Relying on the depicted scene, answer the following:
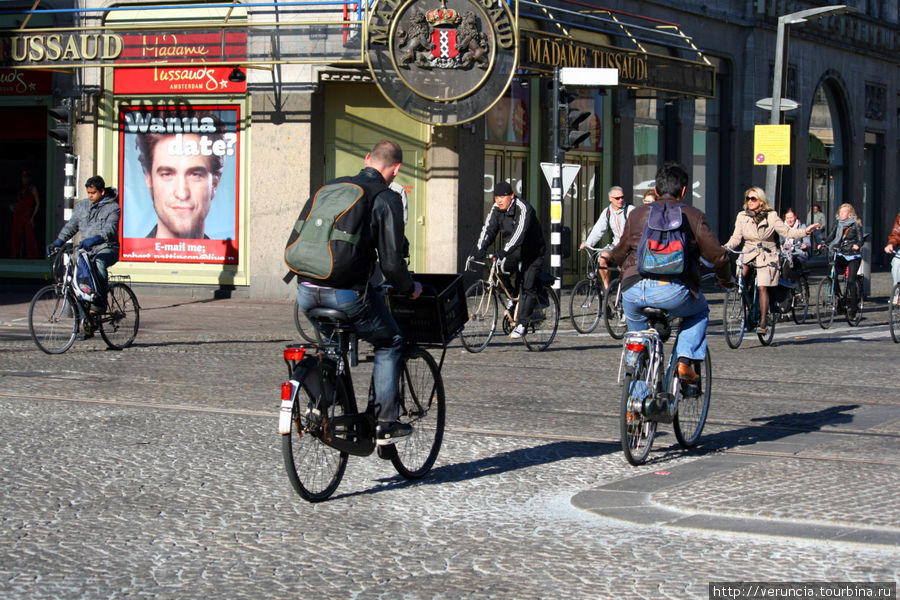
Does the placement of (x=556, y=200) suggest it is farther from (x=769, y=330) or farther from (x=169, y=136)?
(x=169, y=136)

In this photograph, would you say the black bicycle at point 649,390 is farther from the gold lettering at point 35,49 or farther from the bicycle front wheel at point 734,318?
the gold lettering at point 35,49

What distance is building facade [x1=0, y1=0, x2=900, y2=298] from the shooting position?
20.2 meters

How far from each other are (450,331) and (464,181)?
1482 cm

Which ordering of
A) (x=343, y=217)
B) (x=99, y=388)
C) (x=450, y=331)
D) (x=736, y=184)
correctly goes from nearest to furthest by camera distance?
1. (x=343, y=217)
2. (x=450, y=331)
3. (x=99, y=388)
4. (x=736, y=184)

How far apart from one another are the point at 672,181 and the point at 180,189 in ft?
50.1

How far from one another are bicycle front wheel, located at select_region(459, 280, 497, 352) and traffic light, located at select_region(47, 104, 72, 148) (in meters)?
9.63

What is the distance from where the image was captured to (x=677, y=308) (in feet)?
24.4

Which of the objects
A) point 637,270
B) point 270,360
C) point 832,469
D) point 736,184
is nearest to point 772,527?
point 832,469

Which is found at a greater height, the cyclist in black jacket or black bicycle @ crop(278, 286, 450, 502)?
the cyclist in black jacket

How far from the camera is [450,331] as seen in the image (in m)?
6.88

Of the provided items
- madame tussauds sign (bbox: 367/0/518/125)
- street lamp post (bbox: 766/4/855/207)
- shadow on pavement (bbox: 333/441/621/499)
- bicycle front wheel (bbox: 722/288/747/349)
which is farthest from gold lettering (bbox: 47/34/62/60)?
shadow on pavement (bbox: 333/441/621/499)

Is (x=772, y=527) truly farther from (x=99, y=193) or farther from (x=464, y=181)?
(x=464, y=181)

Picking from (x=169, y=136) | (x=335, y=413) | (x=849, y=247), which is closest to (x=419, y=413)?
(x=335, y=413)

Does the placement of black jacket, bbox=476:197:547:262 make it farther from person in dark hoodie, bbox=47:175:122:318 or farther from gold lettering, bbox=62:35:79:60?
gold lettering, bbox=62:35:79:60
